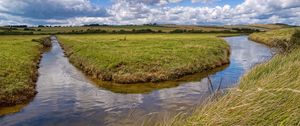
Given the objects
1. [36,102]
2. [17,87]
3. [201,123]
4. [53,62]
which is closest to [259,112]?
[201,123]

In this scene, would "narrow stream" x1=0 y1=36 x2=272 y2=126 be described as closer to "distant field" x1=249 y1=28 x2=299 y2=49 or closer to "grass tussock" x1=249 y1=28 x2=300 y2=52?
→ "grass tussock" x1=249 y1=28 x2=300 y2=52

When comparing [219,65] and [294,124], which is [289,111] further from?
[219,65]

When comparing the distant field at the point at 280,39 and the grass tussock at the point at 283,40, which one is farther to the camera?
the distant field at the point at 280,39

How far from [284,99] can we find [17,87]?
18686 millimetres

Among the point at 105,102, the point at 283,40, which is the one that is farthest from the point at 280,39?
the point at 105,102

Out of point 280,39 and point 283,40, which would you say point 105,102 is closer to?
point 283,40

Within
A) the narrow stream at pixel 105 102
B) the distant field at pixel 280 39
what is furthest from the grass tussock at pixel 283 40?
the narrow stream at pixel 105 102

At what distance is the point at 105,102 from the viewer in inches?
788

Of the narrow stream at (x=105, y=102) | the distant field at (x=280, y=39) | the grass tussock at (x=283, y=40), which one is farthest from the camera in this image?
the distant field at (x=280, y=39)

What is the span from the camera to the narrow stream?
16391 mm

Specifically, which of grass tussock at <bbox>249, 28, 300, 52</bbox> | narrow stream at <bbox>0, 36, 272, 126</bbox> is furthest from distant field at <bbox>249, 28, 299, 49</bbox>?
narrow stream at <bbox>0, 36, 272, 126</bbox>

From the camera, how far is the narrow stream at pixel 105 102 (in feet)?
53.8

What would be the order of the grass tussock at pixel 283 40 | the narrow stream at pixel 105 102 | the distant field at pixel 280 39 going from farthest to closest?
the distant field at pixel 280 39, the grass tussock at pixel 283 40, the narrow stream at pixel 105 102

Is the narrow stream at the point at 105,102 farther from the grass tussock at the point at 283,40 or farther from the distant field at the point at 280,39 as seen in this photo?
the distant field at the point at 280,39
